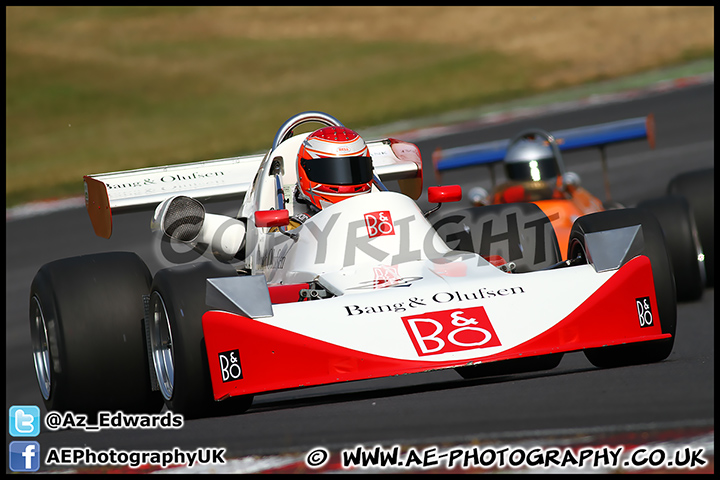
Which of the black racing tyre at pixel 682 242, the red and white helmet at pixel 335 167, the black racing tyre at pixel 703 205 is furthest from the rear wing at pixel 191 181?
the black racing tyre at pixel 703 205

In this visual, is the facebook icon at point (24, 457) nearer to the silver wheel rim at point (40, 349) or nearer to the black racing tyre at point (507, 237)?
the silver wheel rim at point (40, 349)

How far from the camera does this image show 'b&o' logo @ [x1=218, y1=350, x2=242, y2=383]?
622cm

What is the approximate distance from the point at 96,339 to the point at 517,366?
Result: 296 centimetres

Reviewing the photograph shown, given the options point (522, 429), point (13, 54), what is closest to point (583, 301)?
point (522, 429)

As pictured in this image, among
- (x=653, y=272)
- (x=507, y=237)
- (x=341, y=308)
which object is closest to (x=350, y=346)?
(x=341, y=308)

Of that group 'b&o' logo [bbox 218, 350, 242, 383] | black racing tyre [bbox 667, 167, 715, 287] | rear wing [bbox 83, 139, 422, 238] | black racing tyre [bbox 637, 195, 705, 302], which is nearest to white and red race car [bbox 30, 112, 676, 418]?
'b&o' logo [bbox 218, 350, 242, 383]

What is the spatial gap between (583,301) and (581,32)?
1135 inches

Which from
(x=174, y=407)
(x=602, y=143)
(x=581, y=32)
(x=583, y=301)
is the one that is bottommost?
(x=174, y=407)

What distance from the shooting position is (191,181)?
9930 mm

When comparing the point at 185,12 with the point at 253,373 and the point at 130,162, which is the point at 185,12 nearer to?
the point at 130,162

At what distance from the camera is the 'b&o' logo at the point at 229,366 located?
20.4ft

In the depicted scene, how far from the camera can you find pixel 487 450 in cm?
511

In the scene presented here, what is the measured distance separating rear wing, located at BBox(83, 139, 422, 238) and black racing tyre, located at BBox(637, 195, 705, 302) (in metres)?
2.06

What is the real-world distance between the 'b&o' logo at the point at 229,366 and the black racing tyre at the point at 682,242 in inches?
182
